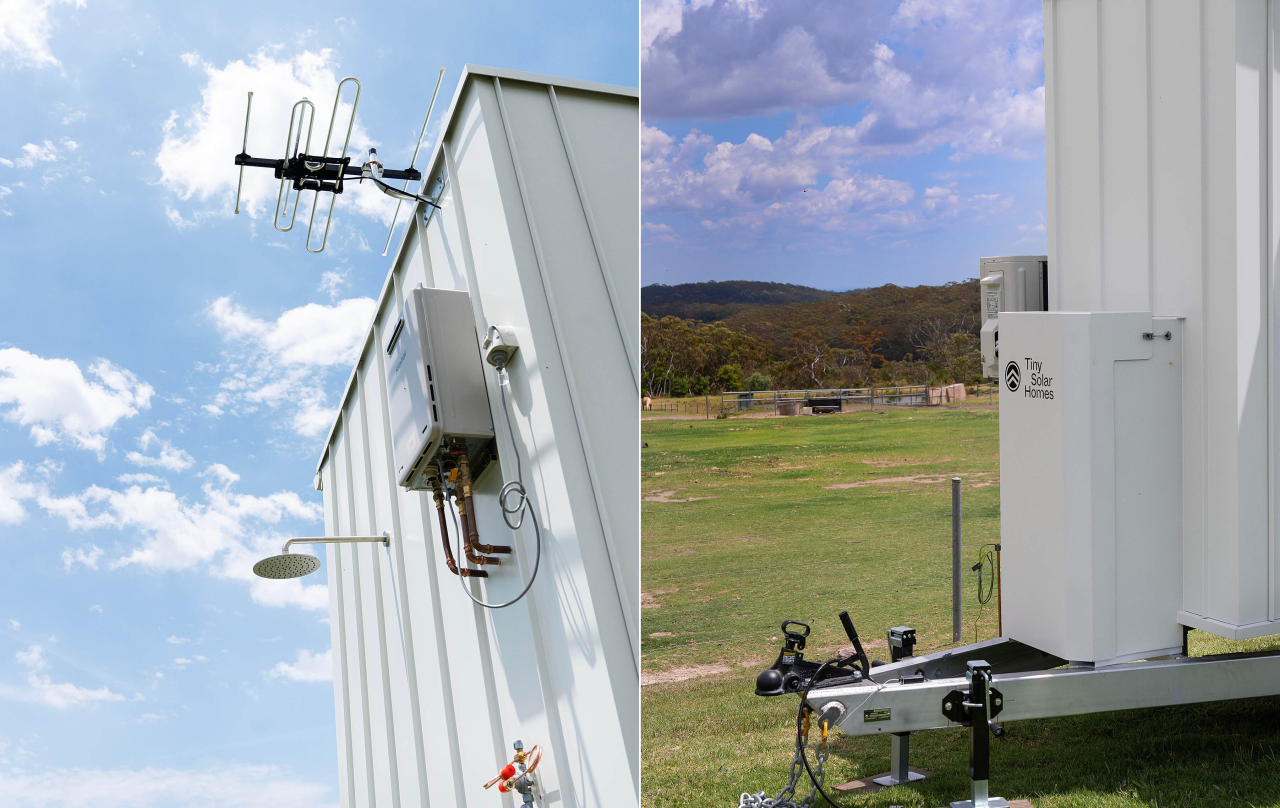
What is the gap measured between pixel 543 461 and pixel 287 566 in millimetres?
2047

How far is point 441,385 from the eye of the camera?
8.57 feet

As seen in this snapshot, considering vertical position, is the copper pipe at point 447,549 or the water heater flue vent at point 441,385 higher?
the water heater flue vent at point 441,385

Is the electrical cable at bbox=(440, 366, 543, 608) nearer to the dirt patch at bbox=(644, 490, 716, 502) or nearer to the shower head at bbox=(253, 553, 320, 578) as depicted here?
the shower head at bbox=(253, 553, 320, 578)

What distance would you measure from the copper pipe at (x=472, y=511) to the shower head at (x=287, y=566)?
1451 mm

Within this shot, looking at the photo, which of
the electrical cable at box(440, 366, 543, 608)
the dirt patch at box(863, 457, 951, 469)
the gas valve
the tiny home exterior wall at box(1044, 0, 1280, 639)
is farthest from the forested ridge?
the gas valve

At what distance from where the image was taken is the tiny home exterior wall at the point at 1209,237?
9.32 feet

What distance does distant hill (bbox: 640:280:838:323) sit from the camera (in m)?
19.7

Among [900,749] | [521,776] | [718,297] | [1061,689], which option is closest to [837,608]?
[900,749]

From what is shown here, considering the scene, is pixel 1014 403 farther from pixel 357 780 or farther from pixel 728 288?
pixel 728 288

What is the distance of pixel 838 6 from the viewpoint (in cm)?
2155

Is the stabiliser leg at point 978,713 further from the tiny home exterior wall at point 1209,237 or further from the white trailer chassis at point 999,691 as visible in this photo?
the tiny home exterior wall at point 1209,237

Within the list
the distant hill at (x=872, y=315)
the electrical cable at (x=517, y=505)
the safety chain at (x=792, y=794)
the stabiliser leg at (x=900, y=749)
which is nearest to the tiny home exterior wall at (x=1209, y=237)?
the stabiliser leg at (x=900, y=749)

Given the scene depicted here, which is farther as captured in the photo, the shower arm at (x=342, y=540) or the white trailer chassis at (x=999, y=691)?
the shower arm at (x=342, y=540)

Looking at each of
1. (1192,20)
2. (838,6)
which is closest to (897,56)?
(838,6)
